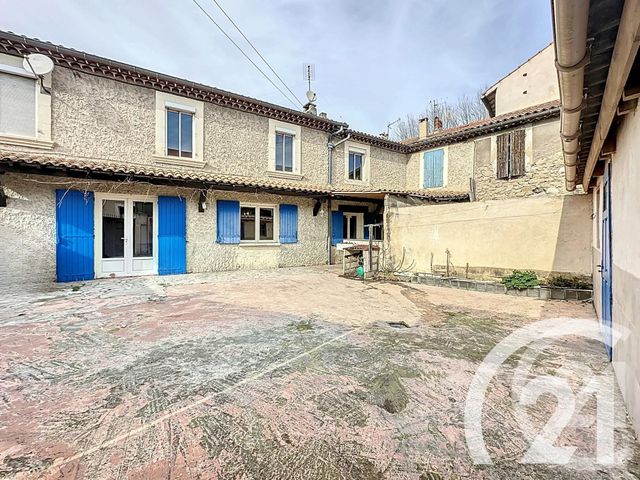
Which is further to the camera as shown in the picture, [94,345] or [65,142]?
[65,142]

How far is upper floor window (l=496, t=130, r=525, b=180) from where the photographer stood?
1413cm

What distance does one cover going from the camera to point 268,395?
10.0ft

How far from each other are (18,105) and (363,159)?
13.5m

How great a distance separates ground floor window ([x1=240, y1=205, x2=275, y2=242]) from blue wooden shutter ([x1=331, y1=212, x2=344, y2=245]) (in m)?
3.07

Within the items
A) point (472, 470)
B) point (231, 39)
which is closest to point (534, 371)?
point (472, 470)

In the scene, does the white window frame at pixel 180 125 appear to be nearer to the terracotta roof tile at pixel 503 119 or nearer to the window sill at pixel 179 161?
the window sill at pixel 179 161

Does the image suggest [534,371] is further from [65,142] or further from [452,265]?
[65,142]

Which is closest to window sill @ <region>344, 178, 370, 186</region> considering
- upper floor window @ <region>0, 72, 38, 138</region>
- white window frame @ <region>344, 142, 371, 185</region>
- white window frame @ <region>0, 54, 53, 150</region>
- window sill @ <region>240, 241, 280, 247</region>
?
white window frame @ <region>344, 142, 371, 185</region>

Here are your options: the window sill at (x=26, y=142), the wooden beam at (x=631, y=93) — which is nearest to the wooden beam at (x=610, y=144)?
the wooden beam at (x=631, y=93)

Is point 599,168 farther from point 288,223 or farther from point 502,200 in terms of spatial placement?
point 288,223

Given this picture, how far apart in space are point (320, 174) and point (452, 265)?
25.4ft

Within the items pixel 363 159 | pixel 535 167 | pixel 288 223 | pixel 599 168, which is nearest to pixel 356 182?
pixel 363 159

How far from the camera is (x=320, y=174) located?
15195 mm

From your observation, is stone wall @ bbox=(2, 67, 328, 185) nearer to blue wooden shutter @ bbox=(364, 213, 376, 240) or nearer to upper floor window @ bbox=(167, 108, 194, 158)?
upper floor window @ bbox=(167, 108, 194, 158)
